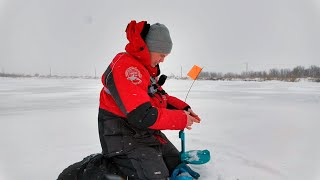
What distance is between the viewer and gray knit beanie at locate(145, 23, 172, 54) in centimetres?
211

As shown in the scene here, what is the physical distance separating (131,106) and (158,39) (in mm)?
573

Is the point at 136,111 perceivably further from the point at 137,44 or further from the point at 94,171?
the point at 94,171

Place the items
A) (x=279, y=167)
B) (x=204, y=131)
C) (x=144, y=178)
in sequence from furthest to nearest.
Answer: (x=204, y=131)
(x=279, y=167)
(x=144, y=178)

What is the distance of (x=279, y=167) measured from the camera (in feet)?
9.11

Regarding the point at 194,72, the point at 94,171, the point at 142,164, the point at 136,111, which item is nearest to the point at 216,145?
the point at 194,72

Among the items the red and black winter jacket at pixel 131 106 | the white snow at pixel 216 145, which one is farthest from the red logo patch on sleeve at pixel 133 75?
the white snow at pixel 216 145

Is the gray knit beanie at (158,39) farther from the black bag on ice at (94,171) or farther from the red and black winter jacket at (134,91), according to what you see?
the black bag on ice at (94,171)

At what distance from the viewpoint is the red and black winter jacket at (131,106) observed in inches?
74.0

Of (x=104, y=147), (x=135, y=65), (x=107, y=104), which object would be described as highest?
(x=135, y=65)

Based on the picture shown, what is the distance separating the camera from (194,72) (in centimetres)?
262

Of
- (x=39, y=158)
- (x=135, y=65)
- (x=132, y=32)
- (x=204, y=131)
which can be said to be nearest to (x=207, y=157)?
(x=135, y=65)

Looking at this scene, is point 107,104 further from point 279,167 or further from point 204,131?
point 204,131

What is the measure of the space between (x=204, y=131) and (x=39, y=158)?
252cm

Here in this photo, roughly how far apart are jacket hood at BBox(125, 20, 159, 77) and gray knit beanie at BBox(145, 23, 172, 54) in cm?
7
